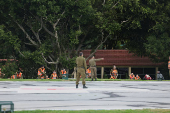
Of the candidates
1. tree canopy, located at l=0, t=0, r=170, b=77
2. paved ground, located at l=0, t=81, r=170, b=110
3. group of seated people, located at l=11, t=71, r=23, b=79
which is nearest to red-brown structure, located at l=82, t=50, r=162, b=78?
tree canopy, located at l=0, t=0, r=170, b=77

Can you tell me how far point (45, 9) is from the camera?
36.6m

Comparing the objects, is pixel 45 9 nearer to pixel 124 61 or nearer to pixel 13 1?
pixel 13 1

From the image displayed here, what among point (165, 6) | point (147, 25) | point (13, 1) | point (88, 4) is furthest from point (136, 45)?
point (13, 1)

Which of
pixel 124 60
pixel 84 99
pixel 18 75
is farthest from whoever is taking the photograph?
pixel 124 60

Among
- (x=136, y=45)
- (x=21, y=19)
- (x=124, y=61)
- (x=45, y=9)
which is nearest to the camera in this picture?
(x=45, y=9)

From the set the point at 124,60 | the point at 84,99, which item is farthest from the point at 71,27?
the point at 84,99

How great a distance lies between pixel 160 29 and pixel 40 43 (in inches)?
494

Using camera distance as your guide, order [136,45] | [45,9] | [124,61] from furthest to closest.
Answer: [124,61]
[136,45]
[45,9]

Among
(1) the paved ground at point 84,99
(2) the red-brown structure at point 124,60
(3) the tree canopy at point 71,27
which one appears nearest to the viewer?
(1) the paved ground at point 84,99

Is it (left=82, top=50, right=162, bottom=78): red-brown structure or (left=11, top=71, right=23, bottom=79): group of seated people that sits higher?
(left=82, top=50, right=162, bottom=78): red-brown structure

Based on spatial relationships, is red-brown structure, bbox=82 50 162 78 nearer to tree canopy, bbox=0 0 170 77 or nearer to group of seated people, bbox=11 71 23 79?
tree canopy, bbox=0 0 170 77

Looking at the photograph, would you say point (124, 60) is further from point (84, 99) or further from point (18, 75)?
point (84, 99)

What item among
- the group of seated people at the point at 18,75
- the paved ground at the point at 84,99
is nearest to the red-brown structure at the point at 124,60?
the group of seated people at the point at 18,75

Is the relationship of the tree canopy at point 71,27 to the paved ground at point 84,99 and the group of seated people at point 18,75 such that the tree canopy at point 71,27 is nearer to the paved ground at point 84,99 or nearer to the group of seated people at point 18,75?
the group of seated people at point 18,75
